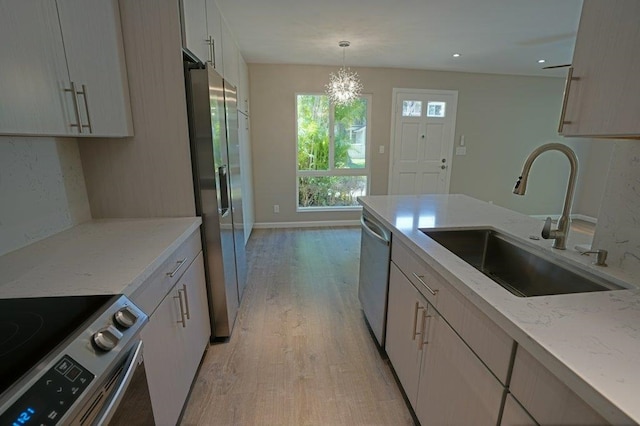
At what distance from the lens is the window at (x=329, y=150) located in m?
4.58

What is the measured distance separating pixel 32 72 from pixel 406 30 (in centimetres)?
296

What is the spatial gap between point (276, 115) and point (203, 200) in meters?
2.95

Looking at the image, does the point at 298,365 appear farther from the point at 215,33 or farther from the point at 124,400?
the point at 215,33

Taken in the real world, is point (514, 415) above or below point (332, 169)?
below

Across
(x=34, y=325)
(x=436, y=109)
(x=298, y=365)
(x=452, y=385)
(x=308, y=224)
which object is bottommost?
(x=298, y=365)

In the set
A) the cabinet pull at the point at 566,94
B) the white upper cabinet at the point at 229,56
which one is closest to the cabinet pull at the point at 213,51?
the white upper cabinet at the point at 229,56

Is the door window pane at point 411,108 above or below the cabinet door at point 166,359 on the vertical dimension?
above

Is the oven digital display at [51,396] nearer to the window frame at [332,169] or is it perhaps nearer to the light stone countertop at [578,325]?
the light stone countertop at [578,325]

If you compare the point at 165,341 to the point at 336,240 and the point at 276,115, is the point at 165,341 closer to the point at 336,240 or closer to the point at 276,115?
the point at 336,240

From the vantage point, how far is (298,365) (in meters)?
1.91

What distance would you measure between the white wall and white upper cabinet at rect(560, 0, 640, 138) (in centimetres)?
381

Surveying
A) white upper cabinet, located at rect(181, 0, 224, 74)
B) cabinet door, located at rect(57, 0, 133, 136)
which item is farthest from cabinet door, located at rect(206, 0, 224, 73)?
cabinet door, located at rect(57, 0, 133, 136)

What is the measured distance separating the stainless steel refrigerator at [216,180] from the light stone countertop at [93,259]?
0.21 metres

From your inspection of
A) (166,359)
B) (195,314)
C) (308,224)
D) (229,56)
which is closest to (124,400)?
(166,359)
